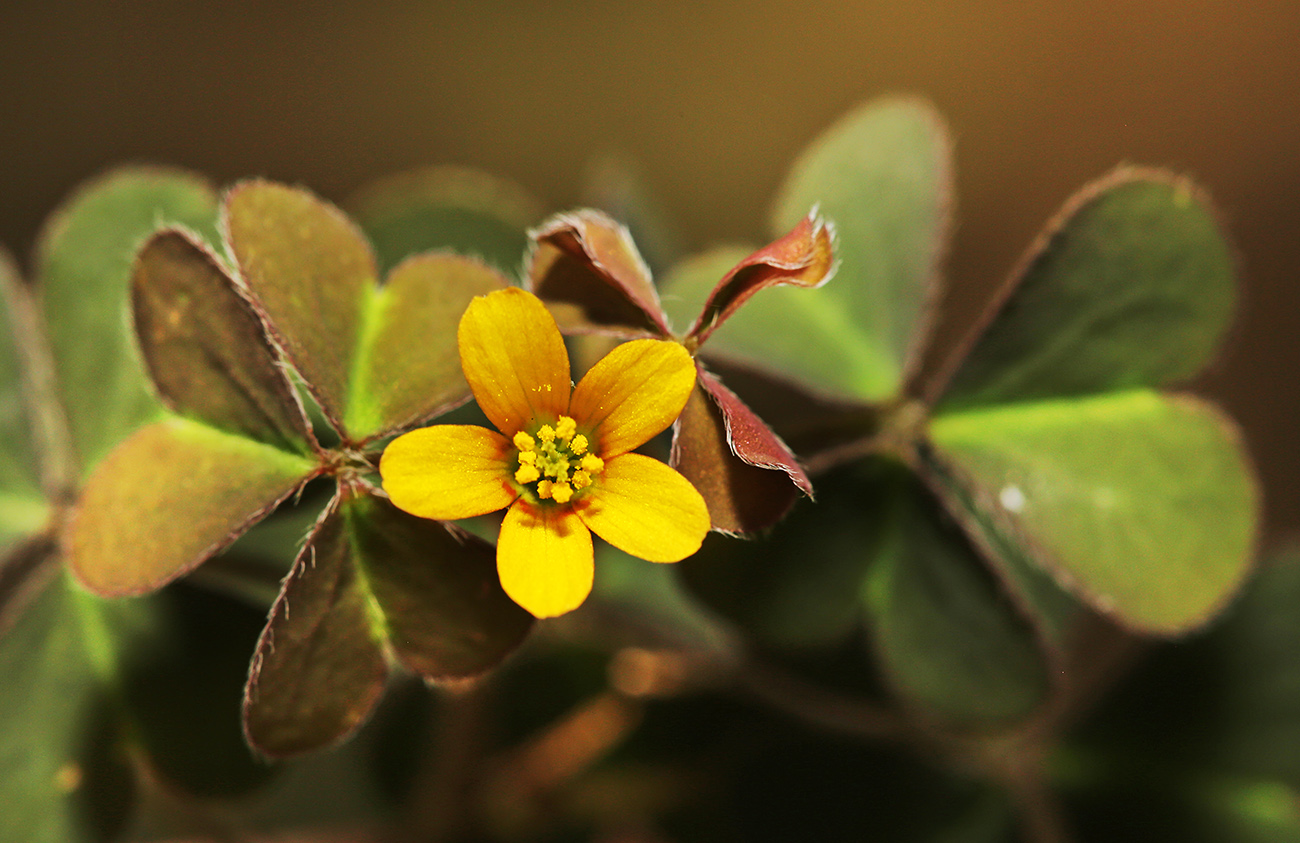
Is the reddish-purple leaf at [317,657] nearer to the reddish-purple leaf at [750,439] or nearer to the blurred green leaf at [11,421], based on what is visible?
the reddish-purple leaf at [750,439]

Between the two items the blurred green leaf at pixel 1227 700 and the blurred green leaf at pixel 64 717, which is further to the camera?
the blurred green leaf at pixel 1227 700

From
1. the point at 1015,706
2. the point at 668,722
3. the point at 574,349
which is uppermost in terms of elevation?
the point at 574,349

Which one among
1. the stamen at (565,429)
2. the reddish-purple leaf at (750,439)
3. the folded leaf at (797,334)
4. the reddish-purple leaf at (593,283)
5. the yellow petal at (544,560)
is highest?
the reddish-purple leaf at (593,283)

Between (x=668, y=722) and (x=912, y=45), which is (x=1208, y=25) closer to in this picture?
(x=912, y=45)

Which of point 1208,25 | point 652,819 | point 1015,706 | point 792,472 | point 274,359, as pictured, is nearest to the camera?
point 792,472

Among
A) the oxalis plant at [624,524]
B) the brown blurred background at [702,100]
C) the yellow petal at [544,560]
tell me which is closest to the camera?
the yellow petal at [544,560]

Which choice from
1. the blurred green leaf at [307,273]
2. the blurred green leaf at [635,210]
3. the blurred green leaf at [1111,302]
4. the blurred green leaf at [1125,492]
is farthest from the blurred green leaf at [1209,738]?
the blurred green leaf at [307,273]

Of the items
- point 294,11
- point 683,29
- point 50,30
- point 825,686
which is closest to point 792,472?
point 825,686

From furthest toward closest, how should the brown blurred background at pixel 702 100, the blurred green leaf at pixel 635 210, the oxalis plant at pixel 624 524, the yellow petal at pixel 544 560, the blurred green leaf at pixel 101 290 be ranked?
the brown blurred background at pixel 702 100 < the blurred green leaf at pixel 635 210 < the blurred green leaf at pixel 101 290 < the oxalis plant at pixel 624 524 < the yellow petal at pixel 544 560
